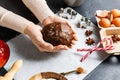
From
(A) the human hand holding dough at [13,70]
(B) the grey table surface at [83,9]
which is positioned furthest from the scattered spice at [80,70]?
(A) the human hand holding dough at [13,70]

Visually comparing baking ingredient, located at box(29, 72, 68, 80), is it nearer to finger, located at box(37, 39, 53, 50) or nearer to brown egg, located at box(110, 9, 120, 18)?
finger, located at box(37, 39, 53, 50)

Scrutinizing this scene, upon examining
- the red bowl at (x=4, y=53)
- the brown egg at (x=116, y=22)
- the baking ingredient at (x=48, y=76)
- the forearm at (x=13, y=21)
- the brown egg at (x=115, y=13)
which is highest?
the brown egg at (x=115, y=13)

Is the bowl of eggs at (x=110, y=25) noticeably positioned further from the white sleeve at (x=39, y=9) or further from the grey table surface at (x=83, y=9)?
the white sleeve at (x=39, y=9)

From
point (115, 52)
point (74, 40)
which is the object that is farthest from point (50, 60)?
point (115, 52)

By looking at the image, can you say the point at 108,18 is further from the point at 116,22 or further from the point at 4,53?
the point at 4,53

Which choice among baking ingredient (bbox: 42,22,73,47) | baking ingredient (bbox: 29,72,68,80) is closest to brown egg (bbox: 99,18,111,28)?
baking ingredient (bbox: 42,22,73,47)

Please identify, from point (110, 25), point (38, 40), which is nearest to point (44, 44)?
point (38, 40)
